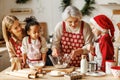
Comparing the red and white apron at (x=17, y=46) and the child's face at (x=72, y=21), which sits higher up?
the child's face at (x=72, y=21)

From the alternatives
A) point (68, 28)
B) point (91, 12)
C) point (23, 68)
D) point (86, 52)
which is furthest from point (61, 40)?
point (91, 12)

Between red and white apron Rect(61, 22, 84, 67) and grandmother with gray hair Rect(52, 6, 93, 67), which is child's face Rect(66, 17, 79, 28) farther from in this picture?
red and white apron Rect(61, 22, 84, 67)

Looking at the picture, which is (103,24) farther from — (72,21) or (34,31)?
(34,31)

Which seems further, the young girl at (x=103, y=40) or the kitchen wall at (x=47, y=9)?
the kitchen wall at (x=47, y=9)

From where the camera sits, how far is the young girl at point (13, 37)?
2342 millimetres

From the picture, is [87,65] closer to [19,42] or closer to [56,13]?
[19,42]

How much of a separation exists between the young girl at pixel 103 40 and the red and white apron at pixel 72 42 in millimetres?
264

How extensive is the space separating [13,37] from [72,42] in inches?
23.3

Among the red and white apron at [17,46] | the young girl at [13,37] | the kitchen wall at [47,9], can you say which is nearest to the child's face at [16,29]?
the young girl at [13,37]

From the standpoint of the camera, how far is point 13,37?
242cm

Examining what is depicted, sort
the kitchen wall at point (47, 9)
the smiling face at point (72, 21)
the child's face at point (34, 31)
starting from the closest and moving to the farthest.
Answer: the child's face at point (34, 31)
the smiling face at point (72, 21)
the kitchen wall at point (47, 9)

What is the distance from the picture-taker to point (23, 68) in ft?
7.73

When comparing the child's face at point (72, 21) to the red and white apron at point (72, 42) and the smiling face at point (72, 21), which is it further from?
the red and white apron at point (72, 42)

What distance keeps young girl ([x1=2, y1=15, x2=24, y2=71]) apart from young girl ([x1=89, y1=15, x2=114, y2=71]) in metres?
0.66
